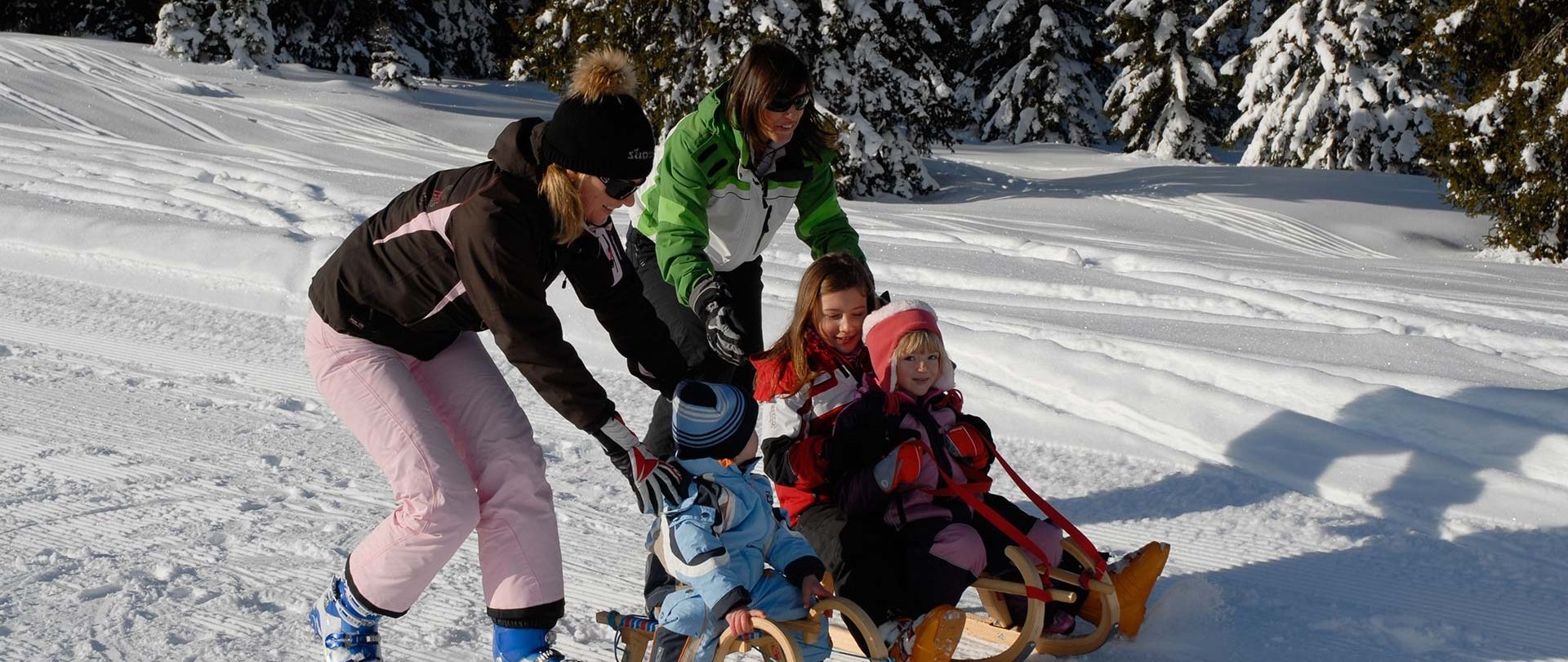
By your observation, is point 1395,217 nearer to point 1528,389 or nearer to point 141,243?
point 1528,389

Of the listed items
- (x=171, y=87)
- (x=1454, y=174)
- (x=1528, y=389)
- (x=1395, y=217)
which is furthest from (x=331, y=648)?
(x=171, y=87)

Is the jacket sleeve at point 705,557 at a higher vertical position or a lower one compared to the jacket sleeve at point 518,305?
lower

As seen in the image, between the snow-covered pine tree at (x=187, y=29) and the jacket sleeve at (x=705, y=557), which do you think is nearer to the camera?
the jacket sleeve at (x=705, y=557)

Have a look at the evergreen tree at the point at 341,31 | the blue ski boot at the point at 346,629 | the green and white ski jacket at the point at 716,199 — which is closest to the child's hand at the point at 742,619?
the blue ski boot at the point at 346,629

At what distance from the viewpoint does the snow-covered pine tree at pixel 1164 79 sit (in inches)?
799

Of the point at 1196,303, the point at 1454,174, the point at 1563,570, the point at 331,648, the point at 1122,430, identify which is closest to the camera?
the point at 331,648

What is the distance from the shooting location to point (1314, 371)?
528cm

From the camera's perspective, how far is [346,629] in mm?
2803

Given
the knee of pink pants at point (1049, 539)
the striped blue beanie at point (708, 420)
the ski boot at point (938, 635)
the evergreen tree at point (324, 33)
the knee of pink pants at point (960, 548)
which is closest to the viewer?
the striped blue beanie at point (708, 420)

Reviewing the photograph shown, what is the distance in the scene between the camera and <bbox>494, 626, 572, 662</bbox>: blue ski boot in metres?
2.70

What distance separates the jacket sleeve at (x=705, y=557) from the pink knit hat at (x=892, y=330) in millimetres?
805

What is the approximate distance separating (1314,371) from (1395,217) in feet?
30.4

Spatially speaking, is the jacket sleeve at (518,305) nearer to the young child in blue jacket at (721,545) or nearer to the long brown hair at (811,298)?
the young child in blue jacket at (721,545)

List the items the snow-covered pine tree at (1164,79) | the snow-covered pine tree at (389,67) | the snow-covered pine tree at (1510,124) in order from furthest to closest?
the snow-covered pine tree at (1164,79)
the snow-covered pine tree at (389,67)
the snow-covered pine tree at (1510,124)
